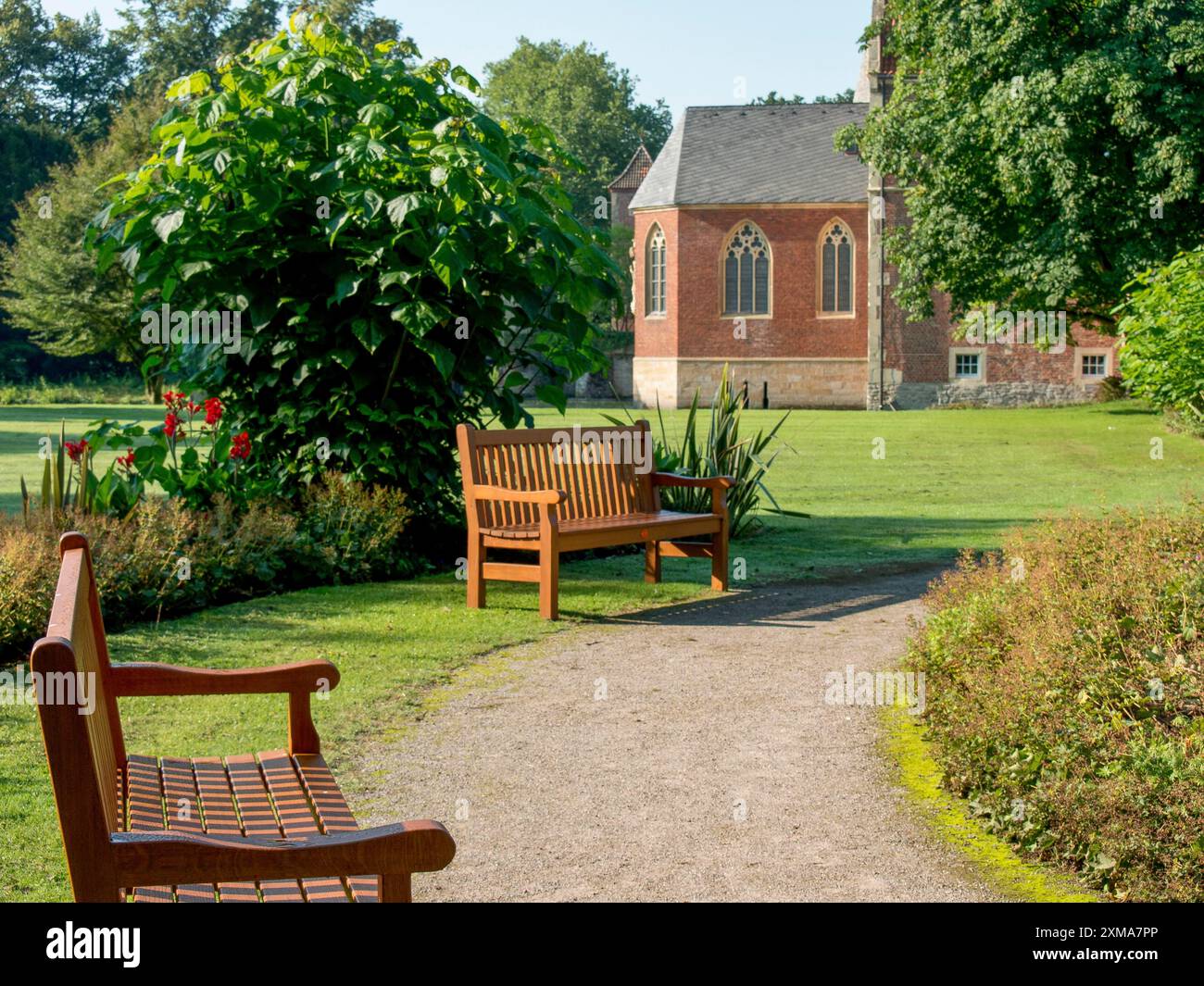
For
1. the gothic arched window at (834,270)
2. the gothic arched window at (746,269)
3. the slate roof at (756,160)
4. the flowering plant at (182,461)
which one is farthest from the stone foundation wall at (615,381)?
the flowering plant at (182,461)

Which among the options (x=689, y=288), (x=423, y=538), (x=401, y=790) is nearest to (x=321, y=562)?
(x=423, y=538)

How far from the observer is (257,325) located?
965 cm

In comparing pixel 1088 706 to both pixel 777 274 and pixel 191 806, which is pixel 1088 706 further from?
pixel 777 274

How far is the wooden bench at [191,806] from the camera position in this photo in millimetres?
2578

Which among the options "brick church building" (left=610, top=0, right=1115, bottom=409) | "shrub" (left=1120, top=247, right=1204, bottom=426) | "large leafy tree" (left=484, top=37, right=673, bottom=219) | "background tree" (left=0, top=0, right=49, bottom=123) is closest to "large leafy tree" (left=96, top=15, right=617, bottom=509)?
"shrub" (left=1120, top=247, right=1204, bottom=426)

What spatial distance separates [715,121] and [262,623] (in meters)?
41.2

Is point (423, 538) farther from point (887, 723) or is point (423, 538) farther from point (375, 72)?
point (887, 723)

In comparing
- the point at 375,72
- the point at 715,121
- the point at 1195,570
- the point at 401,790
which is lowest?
the point at 401,790

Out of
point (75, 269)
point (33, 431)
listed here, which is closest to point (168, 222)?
point (33, 431)

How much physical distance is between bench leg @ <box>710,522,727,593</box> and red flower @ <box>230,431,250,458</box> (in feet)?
11.1

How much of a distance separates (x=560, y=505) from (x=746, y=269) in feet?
121

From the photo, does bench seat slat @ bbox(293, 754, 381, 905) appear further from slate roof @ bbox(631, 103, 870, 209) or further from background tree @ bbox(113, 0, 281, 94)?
background tree @ bbox(113, 0, 281, 94)

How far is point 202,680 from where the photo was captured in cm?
374

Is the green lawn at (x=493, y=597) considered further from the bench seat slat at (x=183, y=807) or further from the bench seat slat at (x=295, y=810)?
the bench seat slat at (x=295, y=810)
